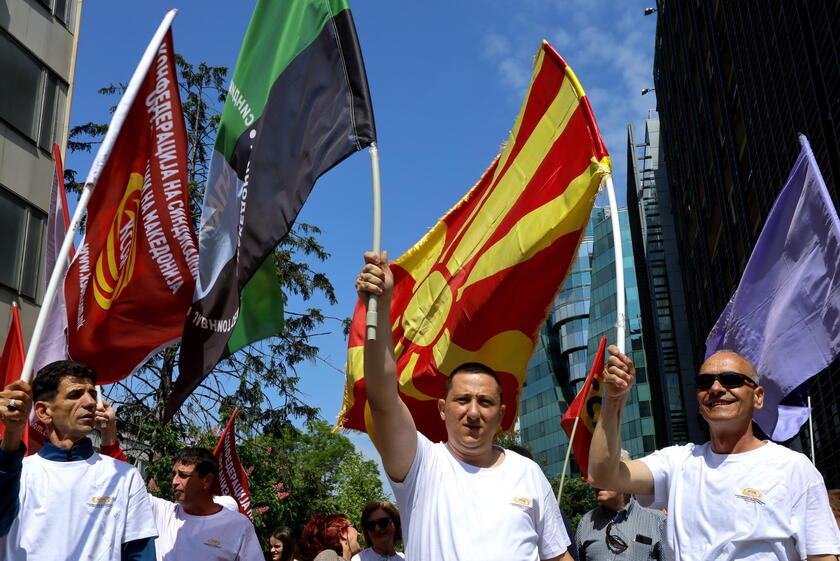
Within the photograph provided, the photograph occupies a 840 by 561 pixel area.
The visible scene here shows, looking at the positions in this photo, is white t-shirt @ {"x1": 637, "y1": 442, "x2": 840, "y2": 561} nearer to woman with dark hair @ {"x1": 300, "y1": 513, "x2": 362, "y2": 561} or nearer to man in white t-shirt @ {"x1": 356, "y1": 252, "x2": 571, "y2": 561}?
man in white t-shirt @ {"x1": 356, "y1": 252, "x2": 571, "y2": 561}

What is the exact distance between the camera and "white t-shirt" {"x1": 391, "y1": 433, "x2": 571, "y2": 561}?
3.84 meters

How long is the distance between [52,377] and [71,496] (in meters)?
0.57

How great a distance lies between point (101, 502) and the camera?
15.2 feet

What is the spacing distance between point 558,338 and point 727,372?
86144mm

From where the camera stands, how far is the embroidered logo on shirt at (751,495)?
4133mm

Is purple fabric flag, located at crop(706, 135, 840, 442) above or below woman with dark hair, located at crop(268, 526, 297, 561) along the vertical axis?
above

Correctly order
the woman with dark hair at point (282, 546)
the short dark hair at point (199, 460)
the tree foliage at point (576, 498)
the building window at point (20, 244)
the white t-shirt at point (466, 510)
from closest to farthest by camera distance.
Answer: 1. the white t-shirt at point (466, 510)
2. the short dark hair at point (199, 460)
3. the woman with dark hair at point (282, 546)
4. the building window at point (20, 244)
5. the tree foliage at point (576, 498)

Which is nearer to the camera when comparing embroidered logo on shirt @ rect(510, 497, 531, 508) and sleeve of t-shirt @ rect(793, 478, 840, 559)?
embroidered logo on shirt @ rect(510, 497, 531, 508)

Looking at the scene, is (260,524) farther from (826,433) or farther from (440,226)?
(440,226)

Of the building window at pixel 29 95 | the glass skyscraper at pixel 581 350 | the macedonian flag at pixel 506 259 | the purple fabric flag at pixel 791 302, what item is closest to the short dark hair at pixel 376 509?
the macedonian flag at pixel 506 259

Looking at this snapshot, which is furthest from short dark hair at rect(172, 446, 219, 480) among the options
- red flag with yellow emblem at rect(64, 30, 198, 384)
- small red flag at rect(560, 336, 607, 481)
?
small red flag at rect(560, 336, 607, 481)

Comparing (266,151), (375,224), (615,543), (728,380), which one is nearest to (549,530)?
(728,380)

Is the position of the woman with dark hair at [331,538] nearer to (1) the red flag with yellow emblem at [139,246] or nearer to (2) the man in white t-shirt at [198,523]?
(2) the man in white t-shirt at [198,523]

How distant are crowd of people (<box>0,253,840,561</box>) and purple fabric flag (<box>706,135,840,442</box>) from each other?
177 centimetres
